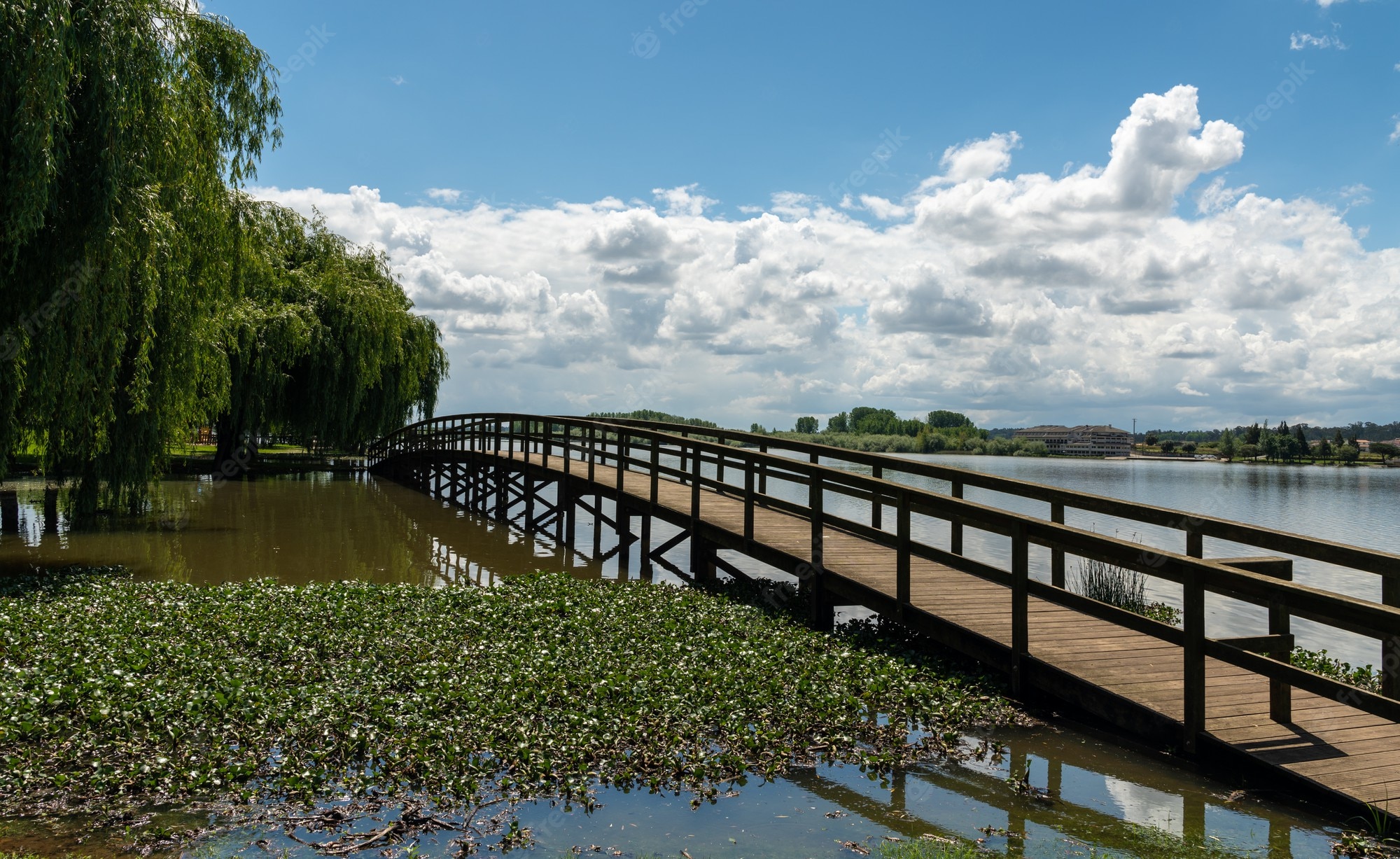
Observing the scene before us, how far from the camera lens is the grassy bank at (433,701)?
16.0 feet

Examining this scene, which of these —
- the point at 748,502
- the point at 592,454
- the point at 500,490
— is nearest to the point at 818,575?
the point at 748,502

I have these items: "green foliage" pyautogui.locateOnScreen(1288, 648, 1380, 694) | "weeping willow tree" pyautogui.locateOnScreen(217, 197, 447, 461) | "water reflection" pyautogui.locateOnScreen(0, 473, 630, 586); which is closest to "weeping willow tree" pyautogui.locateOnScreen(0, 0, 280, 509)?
"water reflection" pyautogui.locateOnScreen(0, 473, 630, 586)

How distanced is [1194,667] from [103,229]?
36.7 ft

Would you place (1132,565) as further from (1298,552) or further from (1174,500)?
(1174,500)

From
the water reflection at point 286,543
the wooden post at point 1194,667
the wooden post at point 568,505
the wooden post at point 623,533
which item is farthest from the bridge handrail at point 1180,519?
the wooden post at point 568,505

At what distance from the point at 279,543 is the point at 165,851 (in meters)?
12.4

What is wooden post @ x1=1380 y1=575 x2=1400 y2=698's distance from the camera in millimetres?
4805

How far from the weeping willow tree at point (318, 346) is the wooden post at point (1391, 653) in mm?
22283

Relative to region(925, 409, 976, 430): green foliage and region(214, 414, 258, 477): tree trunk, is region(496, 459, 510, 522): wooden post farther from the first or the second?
region(925, 409, 976, 430): green foliage

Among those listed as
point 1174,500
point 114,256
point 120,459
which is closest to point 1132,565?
point 114,256

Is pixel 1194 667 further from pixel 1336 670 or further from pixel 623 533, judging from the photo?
pixel 623 533

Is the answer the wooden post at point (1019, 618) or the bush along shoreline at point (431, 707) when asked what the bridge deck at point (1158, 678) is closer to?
the wooden post at point (1019, 618)

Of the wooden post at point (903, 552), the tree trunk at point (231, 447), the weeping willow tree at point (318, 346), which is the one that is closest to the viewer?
the wooden post at point (903, 552)

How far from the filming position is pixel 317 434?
27.2 meters
